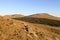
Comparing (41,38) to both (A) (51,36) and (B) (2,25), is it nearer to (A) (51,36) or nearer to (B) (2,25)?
(A) (51,36)

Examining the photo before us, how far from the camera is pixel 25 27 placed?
2361 cm

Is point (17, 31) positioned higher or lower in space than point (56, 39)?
higher

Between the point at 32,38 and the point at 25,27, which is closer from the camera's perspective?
the point at 32,38

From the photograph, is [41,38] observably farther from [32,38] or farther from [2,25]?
[2,25]

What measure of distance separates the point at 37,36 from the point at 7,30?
17.1ft

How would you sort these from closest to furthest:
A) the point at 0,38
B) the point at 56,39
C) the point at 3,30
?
1. the point at 0,38
2. the point at 3,30
3. the point at 56,39

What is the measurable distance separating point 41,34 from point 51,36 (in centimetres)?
234

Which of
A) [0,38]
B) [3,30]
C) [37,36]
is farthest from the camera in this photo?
[37,36]

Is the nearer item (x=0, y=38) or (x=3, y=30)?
(x=0, y=38)

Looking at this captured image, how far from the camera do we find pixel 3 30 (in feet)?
67.0

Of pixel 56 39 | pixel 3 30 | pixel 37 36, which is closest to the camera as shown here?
pixel 3 30

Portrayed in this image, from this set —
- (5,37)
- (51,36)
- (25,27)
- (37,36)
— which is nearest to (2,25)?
(5,37)

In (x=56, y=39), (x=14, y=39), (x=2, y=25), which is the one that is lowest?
(x=56, y=39)

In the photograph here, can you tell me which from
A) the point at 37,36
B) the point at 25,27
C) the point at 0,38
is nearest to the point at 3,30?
the point at 0,38
